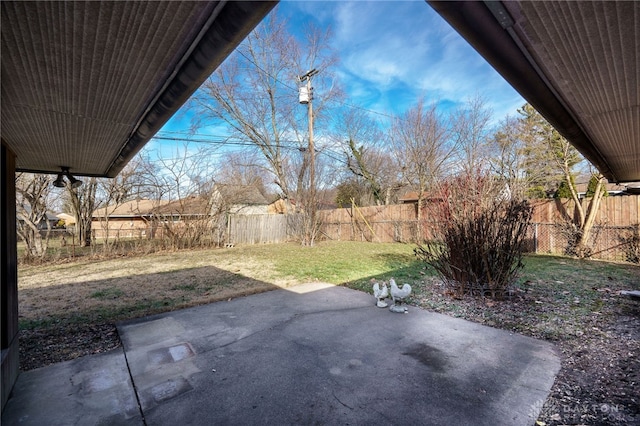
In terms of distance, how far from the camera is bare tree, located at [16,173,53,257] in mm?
9797

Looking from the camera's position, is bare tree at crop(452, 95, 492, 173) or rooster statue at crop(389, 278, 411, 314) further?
bare tree at crop(452, 95, 492, 173)

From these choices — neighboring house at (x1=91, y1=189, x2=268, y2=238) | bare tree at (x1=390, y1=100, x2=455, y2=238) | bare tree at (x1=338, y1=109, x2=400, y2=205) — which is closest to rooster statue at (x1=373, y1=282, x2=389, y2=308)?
neighboring house at (x1=91, y1=189, x2=268, y2=238)

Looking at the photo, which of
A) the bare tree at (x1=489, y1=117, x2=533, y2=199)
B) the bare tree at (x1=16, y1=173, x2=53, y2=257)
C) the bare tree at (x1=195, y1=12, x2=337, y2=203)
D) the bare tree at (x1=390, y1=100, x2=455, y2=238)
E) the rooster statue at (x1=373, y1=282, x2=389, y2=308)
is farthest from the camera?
the bare tree at (x1=195, y1=12, x2=337, y2=203)

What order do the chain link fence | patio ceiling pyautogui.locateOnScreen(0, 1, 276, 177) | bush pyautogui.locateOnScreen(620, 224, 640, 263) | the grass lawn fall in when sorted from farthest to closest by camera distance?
the chain link fence, bush pyautogui.locateOnScreen(620, 224, 640, 263), the grass lawn, patio ceiling pyautogui.locateOnScreen(0, 1, 276, 177)

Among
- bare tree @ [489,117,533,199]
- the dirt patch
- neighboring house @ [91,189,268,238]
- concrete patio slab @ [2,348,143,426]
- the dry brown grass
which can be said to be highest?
bare tree @ [489,117,533,199]

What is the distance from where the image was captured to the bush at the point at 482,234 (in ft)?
14.0

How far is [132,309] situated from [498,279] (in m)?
5.52

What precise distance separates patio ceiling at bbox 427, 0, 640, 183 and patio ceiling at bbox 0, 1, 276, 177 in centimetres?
93

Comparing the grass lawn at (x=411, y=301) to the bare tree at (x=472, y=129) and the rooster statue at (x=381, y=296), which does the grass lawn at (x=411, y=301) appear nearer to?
the rooster statue at (x=381, y=296)

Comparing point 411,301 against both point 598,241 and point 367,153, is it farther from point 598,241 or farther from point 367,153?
point 367,153

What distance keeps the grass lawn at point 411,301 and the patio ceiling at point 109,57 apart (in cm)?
243

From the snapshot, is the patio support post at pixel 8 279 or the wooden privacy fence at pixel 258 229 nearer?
the patio support post at pixel 8 279

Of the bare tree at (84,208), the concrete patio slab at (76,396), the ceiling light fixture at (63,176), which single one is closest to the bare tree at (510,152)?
the ceiling light fixture at (63,176)

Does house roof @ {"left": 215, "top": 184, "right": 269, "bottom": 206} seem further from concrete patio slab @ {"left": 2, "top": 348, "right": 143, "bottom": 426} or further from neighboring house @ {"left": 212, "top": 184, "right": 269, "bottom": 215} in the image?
concrete patio slab @ {"left": 2, "top": 348, "right": 143, "bottom": 426}
